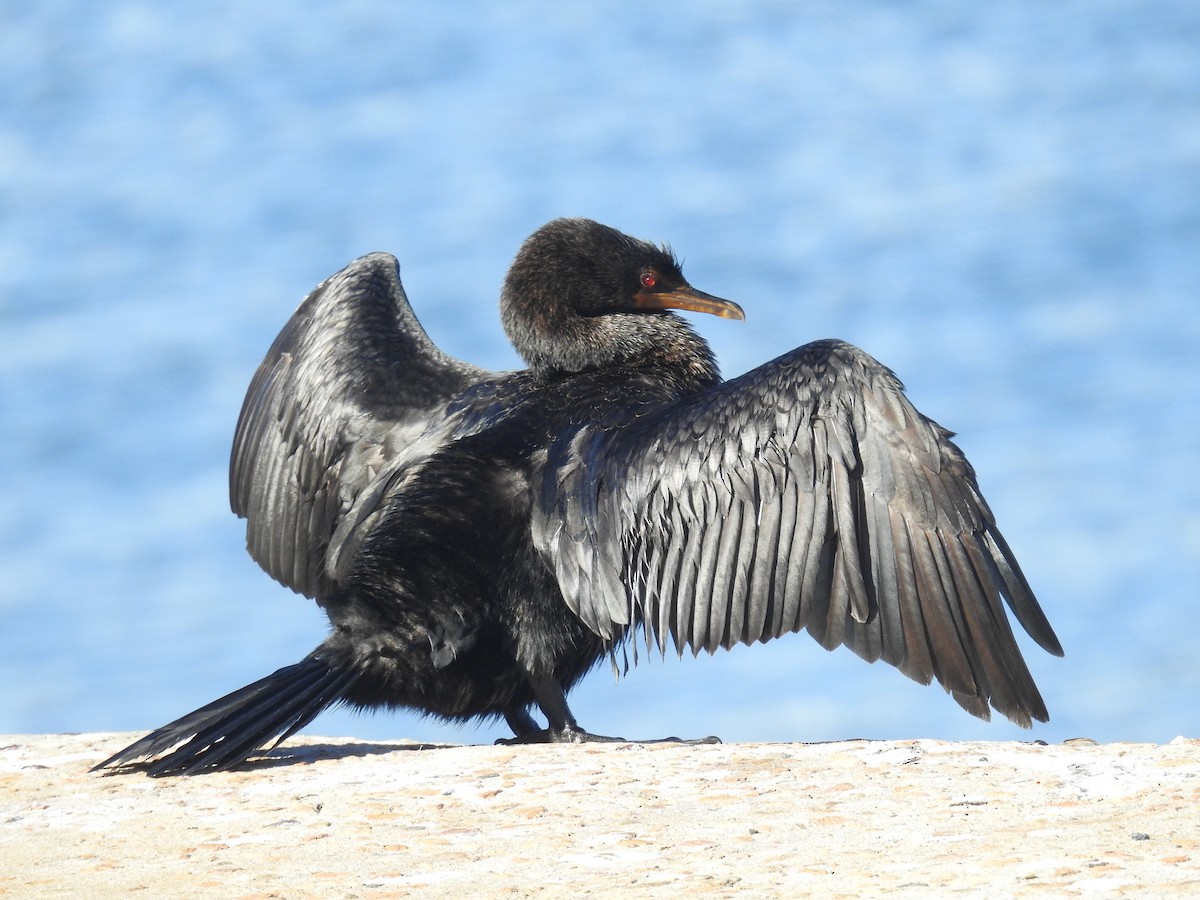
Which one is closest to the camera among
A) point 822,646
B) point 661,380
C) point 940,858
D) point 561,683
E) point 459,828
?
point 940,858

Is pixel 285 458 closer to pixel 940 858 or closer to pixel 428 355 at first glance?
pixel 428 355

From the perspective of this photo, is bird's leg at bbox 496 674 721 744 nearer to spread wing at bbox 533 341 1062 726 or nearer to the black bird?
the black bird

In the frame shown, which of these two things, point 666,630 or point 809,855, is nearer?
point 809,855

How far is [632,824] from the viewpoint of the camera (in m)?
4.86

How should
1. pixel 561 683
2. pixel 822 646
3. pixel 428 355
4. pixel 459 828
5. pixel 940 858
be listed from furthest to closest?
pixel 428 355 → pixel 561 683 → pixel 822 646 → pixel 459 828 → pixel 940 858

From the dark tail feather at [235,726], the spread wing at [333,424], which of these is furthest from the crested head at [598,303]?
the dark tail feather at [235,726]

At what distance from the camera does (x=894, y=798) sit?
497 cm

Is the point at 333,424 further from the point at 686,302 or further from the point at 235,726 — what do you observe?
the point at 235,726

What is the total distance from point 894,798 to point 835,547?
1.25 meters

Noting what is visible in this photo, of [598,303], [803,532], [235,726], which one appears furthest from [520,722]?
[598,303]

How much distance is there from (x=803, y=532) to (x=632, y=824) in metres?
1.54

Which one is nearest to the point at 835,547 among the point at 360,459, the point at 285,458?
the point at 360,459

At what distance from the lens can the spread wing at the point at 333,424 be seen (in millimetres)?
7375

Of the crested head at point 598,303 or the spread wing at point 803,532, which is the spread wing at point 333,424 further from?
the spread wing at point 803,532
